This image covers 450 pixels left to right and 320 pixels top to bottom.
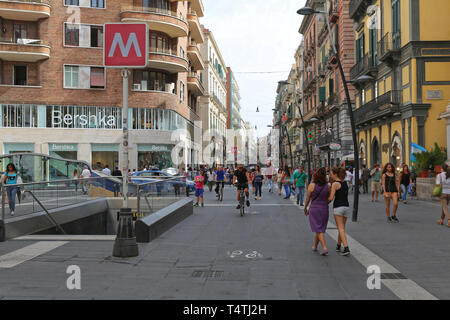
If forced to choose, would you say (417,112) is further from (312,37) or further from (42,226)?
(312,37)

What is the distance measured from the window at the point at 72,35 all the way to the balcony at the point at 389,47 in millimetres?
21613

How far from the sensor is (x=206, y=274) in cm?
671

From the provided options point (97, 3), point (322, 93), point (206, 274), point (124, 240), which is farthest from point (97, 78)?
point (206, 274)

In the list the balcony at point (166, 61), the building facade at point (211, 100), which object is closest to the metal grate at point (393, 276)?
the balcony at point (166, 61)

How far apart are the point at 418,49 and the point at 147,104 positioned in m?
19.5

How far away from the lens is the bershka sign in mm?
7746

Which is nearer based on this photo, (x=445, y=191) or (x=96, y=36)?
(x=445, y=191)

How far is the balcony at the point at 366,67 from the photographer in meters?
31.7

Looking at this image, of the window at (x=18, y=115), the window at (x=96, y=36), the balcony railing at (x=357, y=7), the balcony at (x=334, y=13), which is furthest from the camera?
the balcony at (x=334, y=13)

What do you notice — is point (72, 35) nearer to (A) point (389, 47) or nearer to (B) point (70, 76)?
(B) point (70, 76)

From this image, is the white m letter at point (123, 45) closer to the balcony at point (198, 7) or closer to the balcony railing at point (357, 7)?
the balcony railing at point (357, 7)

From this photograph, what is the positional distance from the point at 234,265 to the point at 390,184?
7916 mm

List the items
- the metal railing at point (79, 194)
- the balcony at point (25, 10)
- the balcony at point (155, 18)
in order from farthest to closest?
the balcony at point (155, 18) → the balcony at point (25, 10) → the metal railing at point (79, 194)
